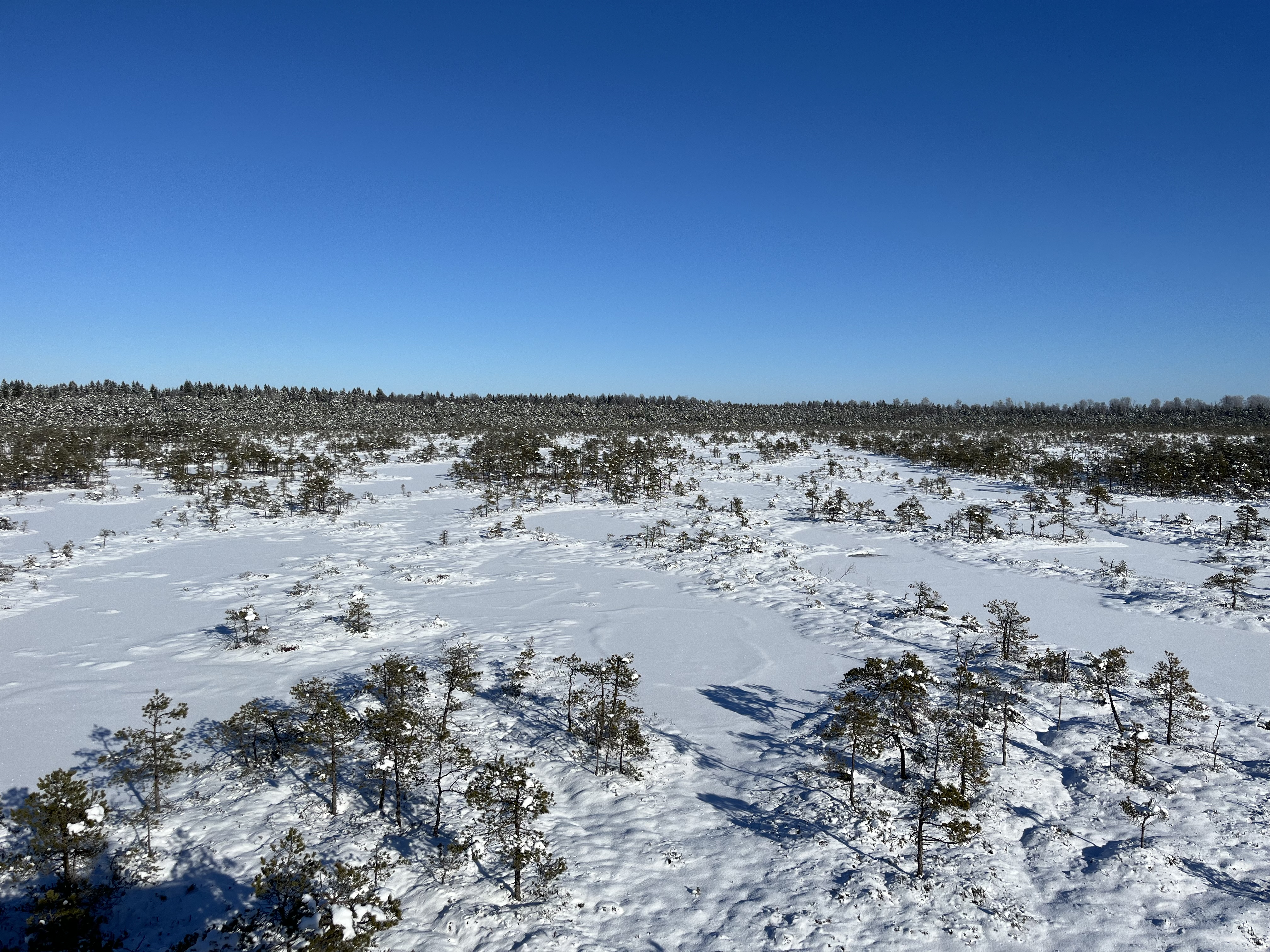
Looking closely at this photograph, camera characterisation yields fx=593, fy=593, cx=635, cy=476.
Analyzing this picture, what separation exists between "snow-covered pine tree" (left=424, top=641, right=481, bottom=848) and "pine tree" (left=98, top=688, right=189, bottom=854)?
3.55 metres

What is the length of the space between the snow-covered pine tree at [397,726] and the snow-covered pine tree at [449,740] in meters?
0.26

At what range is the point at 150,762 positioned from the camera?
8766 millimetres

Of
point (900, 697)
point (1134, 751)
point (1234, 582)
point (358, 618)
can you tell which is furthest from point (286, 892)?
point (1234, 582)

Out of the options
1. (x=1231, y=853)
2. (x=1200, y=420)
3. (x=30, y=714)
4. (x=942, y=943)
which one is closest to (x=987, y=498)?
(x=1231, y=853)

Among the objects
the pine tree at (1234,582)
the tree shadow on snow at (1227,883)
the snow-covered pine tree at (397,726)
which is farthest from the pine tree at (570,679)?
the pine tree at (1234,582)

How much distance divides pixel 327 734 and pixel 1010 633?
15148 mm

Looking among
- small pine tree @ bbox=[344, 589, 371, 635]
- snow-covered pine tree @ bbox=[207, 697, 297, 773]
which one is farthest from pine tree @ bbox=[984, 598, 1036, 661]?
small pine tree @ bbox=[344, 589, 371, 635]

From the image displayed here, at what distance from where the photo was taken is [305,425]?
7181 centimetres

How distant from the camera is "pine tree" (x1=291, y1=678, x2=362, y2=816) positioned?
28.7 ft

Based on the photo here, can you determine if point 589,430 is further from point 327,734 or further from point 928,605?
point 327,734

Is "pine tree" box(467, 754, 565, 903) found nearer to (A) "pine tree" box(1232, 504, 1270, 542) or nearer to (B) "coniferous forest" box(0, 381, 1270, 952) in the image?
(B) "coniferous forest" box(0, 381, 1270, 952)

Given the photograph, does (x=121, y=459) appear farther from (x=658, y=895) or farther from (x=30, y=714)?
(x=658, y=895)

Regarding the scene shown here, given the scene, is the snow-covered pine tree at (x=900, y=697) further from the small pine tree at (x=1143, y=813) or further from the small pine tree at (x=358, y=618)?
the small pine tree at (x=358, y=618)

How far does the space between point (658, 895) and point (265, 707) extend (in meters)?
8.08
